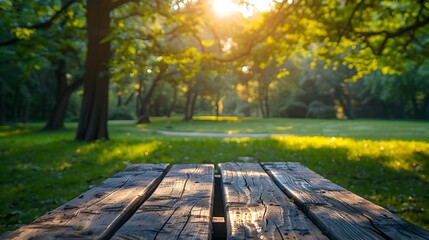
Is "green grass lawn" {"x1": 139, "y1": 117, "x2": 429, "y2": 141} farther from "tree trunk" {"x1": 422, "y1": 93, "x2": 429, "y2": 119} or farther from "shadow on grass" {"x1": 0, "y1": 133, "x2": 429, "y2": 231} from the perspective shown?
"tree trunk" {"x1": 422, "y1": 93, "x2": 429, "y2": 119}

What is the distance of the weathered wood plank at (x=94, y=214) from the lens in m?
1.95

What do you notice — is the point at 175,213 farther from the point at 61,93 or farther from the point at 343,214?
the point at 61,93

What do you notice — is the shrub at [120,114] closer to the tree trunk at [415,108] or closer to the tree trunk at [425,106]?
the tree trunk at [415,108]

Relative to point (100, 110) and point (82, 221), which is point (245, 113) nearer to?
point (100, 110)

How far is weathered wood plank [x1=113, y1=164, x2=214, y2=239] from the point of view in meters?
1.92

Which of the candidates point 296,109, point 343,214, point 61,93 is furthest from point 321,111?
point 343,214

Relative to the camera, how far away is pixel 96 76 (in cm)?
1509

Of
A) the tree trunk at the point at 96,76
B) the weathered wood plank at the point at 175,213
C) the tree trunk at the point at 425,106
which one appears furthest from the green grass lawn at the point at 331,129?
the tree trunk at the point at 425,106

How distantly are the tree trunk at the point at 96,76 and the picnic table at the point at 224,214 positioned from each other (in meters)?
12.3

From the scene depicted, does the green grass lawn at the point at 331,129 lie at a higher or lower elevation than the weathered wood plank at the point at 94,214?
lower

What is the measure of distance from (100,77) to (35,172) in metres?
5.78

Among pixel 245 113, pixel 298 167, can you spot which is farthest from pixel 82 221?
pixel 245 113

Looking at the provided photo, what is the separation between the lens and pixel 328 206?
2469mm

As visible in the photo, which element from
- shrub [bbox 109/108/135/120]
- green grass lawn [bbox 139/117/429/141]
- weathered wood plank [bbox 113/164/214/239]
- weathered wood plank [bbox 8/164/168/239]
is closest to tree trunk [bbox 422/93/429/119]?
green grass lawn [bbox 139/117/429/141]
